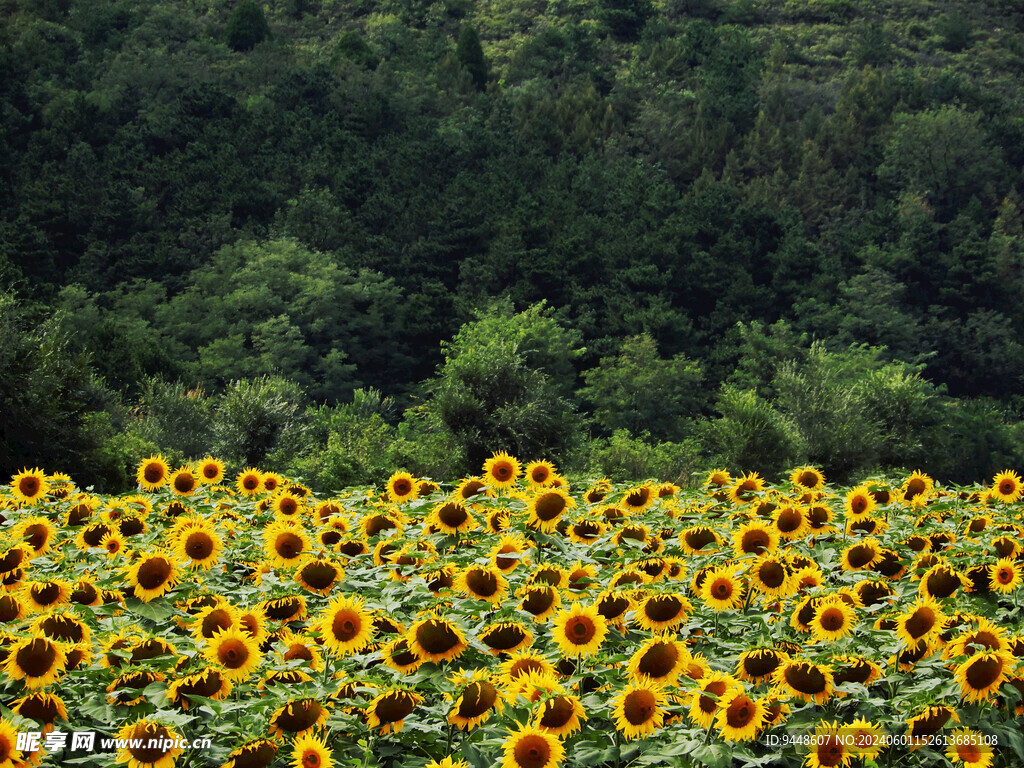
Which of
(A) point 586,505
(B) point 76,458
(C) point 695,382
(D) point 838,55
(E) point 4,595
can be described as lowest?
(C) point 695,382

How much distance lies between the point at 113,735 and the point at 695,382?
42733 mm

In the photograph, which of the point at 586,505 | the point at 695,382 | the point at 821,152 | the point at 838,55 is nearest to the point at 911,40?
the point at 838,55

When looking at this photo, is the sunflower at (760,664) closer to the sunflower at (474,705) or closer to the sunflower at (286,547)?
the sunflower at (474,705)

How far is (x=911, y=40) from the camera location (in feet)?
266

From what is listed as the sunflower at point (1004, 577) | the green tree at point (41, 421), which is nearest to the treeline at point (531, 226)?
the green tree at point (41, 421)

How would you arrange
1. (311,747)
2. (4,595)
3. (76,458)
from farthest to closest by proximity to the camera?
(76,458) < (4,595) < (311,747)

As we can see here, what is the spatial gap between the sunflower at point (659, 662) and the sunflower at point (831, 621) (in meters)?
0.54

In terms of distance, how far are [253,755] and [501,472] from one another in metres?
2.43

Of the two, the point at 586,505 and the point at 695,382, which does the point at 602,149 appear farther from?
the point at 586,505

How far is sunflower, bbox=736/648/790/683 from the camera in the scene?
3145mm

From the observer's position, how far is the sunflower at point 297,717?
9.61 ft

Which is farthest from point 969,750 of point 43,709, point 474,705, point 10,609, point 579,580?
point 10,609

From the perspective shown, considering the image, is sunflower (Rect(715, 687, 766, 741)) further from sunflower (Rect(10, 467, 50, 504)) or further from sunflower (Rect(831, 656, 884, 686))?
sunflower (Rect(10, 467, 50, 504))

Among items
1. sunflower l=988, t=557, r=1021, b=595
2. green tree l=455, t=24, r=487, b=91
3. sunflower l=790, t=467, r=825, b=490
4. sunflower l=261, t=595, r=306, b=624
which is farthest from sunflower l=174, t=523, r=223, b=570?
green tree l=455, t=24, r=487, b=91
